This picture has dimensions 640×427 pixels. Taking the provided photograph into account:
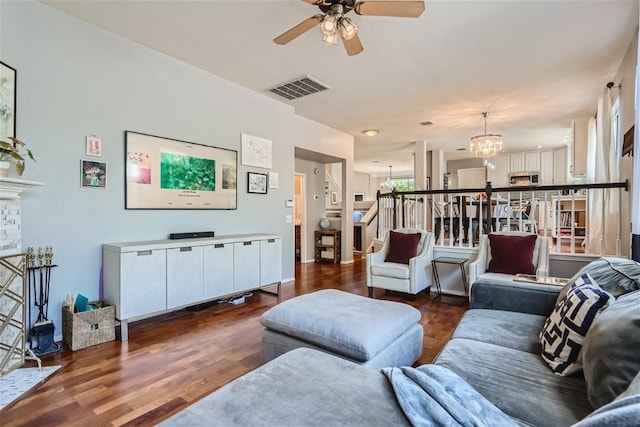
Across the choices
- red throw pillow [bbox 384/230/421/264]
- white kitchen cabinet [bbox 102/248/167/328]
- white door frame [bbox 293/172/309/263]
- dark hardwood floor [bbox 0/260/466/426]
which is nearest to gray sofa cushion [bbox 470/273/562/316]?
dark hardwood floor [bbox 0/260/466/426]

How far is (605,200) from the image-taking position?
11.8 ft

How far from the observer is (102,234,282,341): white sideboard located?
109 inches

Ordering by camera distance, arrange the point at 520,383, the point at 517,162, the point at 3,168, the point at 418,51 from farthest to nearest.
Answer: the point at 517,162, the point at 418,51, the point at 3,168, the point at 520,383

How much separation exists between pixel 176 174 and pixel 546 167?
9.53 metres

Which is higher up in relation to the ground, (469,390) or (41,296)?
(469,390)

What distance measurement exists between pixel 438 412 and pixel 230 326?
2.56m

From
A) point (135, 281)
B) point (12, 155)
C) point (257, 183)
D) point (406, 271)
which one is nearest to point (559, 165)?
point (406, 271)

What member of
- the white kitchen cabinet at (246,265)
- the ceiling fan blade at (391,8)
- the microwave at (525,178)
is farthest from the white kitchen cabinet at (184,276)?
the microwave at (525,178)

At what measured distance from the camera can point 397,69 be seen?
3.75m

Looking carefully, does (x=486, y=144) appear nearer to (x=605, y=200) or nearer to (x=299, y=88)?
(x=605, y=200)

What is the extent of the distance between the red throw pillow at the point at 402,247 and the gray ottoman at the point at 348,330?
1.91 meters

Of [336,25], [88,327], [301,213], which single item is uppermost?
[336,25]

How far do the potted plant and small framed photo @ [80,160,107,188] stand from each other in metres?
0.36

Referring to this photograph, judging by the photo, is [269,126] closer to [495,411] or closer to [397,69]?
[397,69]
